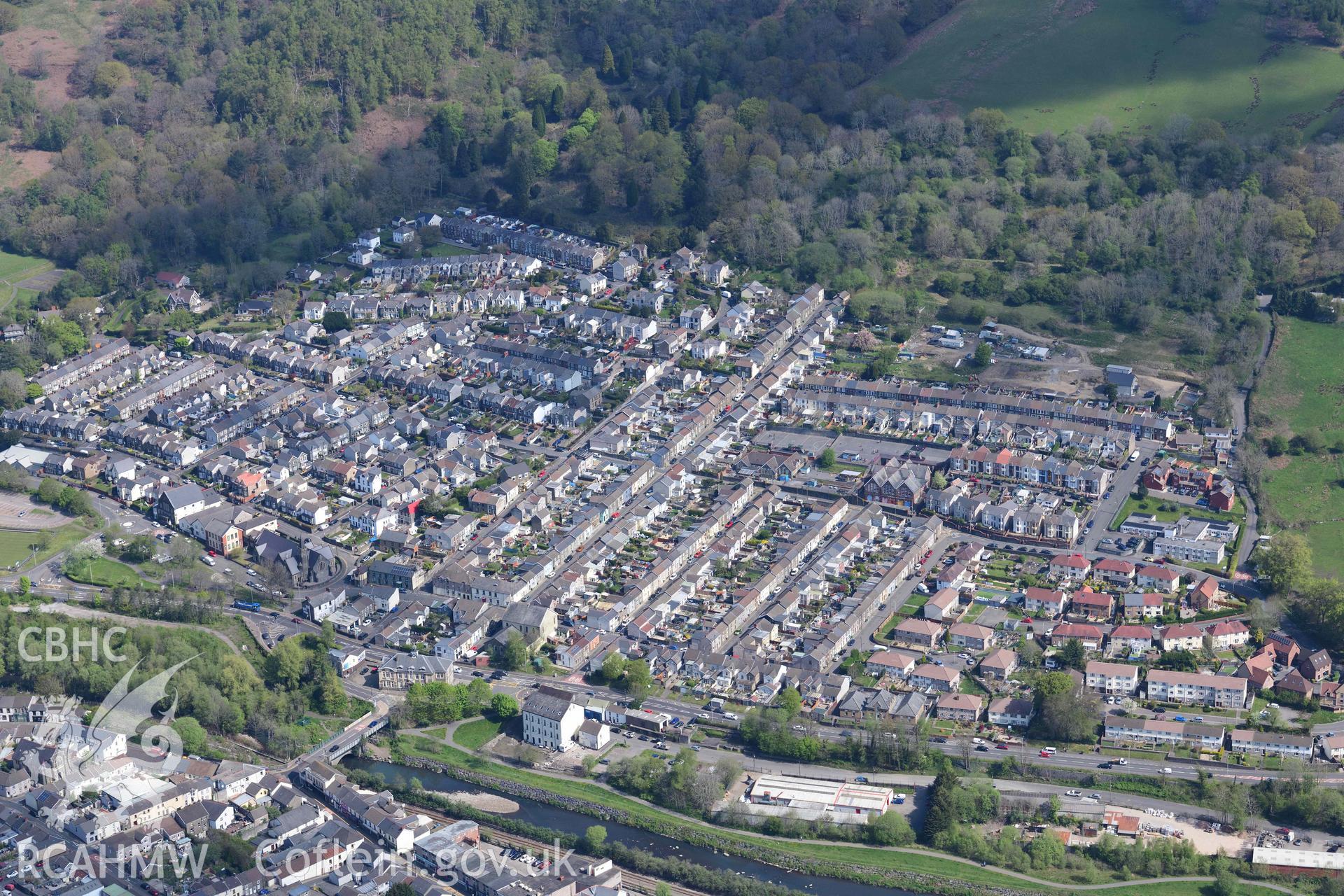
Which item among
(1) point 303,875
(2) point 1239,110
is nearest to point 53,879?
(1) point 303,875

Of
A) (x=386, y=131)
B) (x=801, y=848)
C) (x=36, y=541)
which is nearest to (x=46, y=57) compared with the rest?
(x=386, y=131)

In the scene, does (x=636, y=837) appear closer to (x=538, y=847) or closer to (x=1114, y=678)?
(x=538, y=847)

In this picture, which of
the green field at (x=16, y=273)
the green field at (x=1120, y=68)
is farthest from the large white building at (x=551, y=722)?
the green field at (x=1120, y=68)

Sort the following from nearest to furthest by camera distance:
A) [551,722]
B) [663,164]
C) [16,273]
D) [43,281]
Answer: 1. [551,722]
2. [43,281]
3. [16,273]
4. [663,164]

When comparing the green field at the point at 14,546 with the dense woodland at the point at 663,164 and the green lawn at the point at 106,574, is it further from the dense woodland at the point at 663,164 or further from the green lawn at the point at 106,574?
the dense woodland at the point at 663,164

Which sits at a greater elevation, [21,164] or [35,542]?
[21,164]

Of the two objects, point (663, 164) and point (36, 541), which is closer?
point (36, 541)

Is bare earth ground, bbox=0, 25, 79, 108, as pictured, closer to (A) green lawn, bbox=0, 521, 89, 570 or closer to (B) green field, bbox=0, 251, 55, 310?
(B) green field, bbox=0, 251, 55, 310
